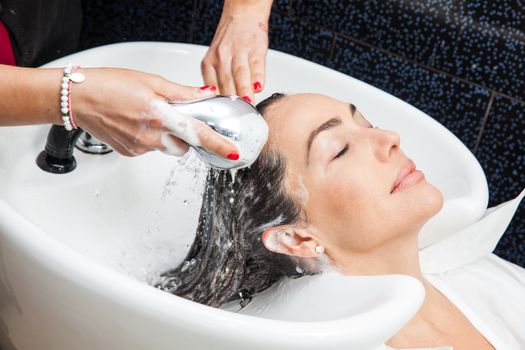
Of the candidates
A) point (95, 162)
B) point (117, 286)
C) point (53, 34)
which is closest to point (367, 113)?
point (95, 162)

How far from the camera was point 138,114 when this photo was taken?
3.59 feet

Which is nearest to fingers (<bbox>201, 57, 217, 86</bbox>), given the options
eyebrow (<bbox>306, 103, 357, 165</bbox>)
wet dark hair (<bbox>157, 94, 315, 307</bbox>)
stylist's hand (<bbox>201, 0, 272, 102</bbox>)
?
stylist's hand (<bbox>201, 0, 272, 102</bbox>)

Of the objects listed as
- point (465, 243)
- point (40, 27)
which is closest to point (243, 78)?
point (40, 27)

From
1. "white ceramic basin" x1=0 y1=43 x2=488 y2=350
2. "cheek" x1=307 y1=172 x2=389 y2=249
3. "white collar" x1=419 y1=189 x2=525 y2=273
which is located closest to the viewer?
"white ceramic basin" x1=0 y1=43 x2=488 y2=350

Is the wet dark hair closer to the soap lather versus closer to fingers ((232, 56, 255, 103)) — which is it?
fingers ((232, 56, 255, 103))

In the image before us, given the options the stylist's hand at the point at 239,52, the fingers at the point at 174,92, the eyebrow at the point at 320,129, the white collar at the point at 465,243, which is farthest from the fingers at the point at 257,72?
the white collar at the point at 465,243

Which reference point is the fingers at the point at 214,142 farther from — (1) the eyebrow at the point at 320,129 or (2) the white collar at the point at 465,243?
(2) the white collar at the point at 465,243

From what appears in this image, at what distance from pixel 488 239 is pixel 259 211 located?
56 cm

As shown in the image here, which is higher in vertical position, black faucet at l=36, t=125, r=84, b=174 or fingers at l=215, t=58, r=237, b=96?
fingers at l=215, t=58, r=237, b=96

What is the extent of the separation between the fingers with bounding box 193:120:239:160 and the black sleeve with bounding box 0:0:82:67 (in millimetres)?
594

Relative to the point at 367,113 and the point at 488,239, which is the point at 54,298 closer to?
the point at 367,113

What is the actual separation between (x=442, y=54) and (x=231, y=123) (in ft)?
3.05

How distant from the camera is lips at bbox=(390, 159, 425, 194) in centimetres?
136

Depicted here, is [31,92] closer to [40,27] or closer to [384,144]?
[40,27]
